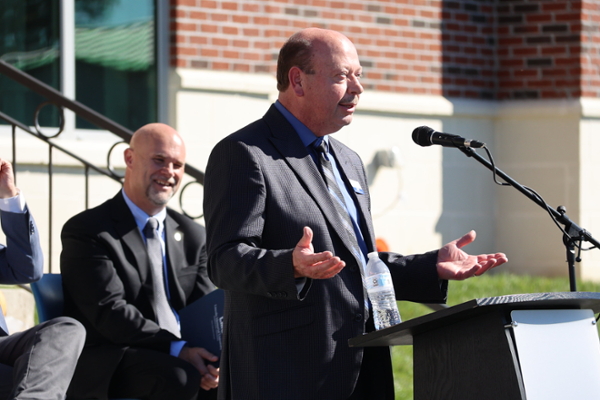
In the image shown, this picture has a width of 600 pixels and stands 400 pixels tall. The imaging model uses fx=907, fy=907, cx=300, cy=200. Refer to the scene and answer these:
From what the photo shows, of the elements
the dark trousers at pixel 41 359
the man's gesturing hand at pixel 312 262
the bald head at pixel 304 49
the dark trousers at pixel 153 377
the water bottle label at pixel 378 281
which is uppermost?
the bald head at pixel 304 49

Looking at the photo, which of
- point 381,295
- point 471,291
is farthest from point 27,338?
point 471,291

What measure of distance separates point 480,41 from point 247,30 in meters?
2.50

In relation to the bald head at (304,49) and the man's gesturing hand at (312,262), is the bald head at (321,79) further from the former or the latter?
the man's gesturing hand at (312,262)

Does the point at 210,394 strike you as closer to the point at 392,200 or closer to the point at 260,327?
the point at 260,327

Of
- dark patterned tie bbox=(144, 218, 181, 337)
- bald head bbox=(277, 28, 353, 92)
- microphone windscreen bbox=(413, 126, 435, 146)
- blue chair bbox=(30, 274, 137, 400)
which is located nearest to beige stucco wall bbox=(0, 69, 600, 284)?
dark patterned tie bbox=(144, 218, 181, 337)

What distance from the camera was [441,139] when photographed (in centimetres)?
301

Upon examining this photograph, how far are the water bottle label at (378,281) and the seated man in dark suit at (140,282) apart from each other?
129cm

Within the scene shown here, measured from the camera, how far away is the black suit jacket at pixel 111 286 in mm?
3982

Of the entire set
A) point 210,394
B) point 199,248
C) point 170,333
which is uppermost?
point 199,248

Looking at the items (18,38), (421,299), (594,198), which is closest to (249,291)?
(421,299)

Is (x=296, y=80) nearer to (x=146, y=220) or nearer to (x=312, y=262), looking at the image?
(x=312, y=262)

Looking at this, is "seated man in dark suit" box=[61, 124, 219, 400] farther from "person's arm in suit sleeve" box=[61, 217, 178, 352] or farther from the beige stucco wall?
the beige stucco wall

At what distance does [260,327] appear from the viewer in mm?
2904

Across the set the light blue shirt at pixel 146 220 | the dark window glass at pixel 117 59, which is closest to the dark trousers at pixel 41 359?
the light blue shirt at pixel 146 220
